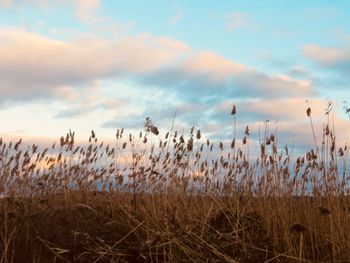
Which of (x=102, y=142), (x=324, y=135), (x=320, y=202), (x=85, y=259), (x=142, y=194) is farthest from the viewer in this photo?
(x=102, y=142)

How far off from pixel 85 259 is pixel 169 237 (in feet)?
2.20

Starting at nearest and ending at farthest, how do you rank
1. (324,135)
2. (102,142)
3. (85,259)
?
(85,259), (324,135), (102,142)

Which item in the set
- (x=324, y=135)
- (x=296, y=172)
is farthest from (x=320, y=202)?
(x=324, y=135)

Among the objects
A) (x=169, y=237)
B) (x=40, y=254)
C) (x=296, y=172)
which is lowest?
(x=40, y=254)

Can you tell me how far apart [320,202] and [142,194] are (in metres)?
2.40

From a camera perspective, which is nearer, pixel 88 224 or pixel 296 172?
pixel 88 224

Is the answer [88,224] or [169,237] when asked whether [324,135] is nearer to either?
[169,237]

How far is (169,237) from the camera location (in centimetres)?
317

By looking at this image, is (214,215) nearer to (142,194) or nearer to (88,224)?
(88,224)

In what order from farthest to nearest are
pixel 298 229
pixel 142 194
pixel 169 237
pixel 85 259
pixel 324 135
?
pixel 142 194, pixel 324 135, pixel 85 259, pixel 169 237, pixel 298 229

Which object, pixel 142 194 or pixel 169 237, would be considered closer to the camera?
pixel 169 237

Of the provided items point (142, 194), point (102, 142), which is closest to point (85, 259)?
point (142, 194)

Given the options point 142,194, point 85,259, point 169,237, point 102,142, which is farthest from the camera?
point 102,142

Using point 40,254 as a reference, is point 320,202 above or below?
above
